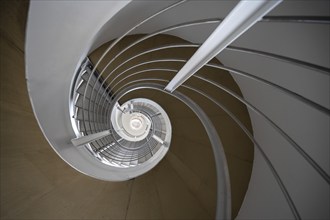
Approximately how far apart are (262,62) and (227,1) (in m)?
0.97

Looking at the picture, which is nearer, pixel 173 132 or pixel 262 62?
pixel 262 62

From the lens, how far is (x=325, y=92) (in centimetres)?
193

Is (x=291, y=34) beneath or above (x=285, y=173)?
above

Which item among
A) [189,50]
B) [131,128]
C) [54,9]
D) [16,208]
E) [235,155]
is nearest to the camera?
[54,9]

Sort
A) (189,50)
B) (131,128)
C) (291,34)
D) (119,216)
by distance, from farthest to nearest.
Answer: (131,128)
(189,50)
(119,216)
(291,34)

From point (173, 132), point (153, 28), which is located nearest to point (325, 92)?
point (173, 132)

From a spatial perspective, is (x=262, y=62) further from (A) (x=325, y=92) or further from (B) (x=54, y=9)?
(B) (x=54, y=9)

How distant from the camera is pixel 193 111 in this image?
2.44m

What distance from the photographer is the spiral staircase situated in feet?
3.34

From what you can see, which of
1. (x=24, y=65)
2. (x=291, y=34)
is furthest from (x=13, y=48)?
(x=291, y=34)

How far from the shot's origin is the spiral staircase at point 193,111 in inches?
40.1

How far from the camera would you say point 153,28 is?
140 inches

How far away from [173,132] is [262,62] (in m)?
1.76

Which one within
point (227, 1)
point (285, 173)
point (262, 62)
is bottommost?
point (285, 173)
